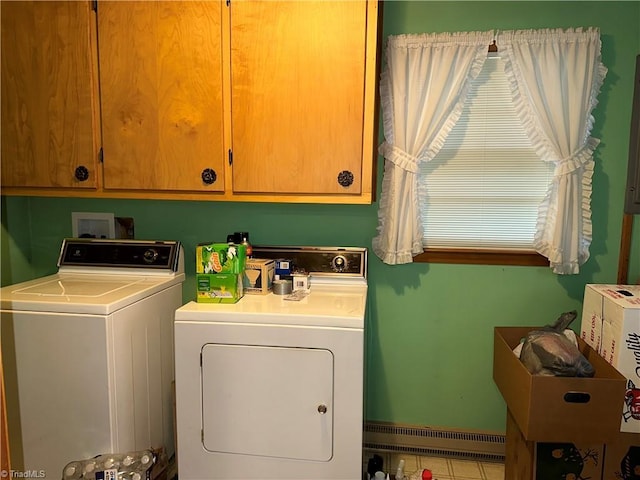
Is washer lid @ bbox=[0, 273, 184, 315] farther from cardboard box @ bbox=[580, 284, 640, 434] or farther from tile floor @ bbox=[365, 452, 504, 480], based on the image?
cardboard box @ bbox=[580, 284, 640, 434]

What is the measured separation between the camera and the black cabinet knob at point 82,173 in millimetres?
1951

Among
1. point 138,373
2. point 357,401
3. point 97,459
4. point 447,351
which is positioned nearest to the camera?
point 357,401

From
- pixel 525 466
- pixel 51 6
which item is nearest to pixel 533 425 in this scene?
pixel 525 466

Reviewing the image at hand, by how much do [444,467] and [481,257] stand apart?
3.55 feet

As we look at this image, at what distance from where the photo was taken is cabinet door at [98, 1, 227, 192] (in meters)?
1.81

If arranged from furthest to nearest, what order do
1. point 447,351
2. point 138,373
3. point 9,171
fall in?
1. point 447,351
2. point 9,171
3. point 138,373

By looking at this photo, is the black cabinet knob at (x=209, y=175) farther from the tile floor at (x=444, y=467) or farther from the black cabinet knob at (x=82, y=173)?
the tile floor at (x=444, y=467)

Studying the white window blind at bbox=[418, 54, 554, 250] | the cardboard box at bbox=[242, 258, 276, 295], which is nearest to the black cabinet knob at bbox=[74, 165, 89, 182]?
the cardboard box at bbox=[242, 258, 276, 295]

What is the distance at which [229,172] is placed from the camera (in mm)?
1887

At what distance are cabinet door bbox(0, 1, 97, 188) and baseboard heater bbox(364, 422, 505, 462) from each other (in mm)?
1901

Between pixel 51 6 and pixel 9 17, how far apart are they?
0.68 ft

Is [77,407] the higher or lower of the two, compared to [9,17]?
lower

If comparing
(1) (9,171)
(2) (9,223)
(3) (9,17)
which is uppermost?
(3) (9,17)

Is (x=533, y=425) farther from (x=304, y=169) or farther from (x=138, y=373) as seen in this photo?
(x=138, y=373)
